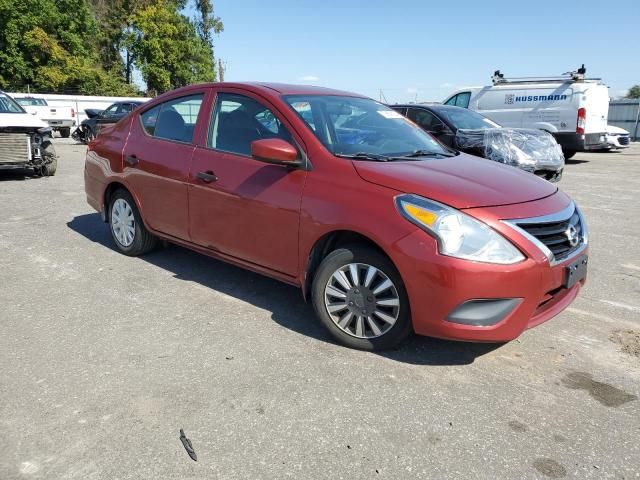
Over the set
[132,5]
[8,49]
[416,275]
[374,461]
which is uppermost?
[132,5]

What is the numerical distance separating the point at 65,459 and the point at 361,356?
1695 millimetres

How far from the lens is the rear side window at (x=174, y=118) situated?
450 centimetres

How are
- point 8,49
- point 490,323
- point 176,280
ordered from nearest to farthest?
1. point 490,323
2. point 176,280
3. point 8,49

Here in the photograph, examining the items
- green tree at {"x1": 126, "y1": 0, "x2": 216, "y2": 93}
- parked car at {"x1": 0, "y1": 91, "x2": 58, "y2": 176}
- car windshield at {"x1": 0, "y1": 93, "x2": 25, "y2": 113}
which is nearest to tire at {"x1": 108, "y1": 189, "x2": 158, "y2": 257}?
parked car at {"x1": 0, "y1": 91, "x2": 58, "y2": 176}

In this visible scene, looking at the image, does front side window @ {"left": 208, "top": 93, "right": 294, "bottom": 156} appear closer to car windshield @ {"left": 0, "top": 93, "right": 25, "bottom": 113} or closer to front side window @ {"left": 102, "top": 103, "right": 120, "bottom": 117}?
car windshield @ {"left": 0, "top": 93, "right": 25, "bottom": 113}

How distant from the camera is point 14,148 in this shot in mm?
9891

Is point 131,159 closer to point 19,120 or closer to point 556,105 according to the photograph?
point 19,120

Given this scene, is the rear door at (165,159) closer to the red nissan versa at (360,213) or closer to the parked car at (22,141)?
the red nissan versa at (360,213)

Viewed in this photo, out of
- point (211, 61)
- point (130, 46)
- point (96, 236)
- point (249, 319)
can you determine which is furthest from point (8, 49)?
point (249, 319)

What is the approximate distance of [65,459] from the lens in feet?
7.69

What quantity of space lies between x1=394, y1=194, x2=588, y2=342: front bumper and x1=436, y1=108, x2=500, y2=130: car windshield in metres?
6.78

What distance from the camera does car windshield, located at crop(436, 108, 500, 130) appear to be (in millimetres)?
9531

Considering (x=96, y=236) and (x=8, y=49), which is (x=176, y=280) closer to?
(x=96, y=236)

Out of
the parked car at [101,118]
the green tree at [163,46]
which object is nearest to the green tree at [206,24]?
the green tree at [163,46]
